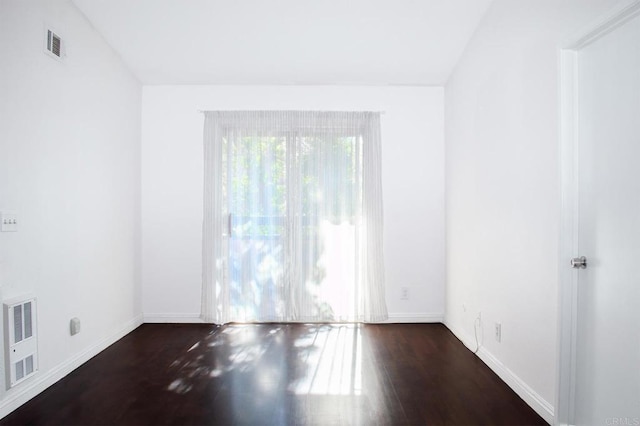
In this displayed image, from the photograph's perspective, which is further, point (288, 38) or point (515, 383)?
point (288, 38)

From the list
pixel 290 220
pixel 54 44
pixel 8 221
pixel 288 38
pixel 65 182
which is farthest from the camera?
pixel 290 220

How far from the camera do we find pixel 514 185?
2467 millimetres

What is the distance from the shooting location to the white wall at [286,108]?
3.90 metres

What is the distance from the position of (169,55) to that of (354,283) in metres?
2.79

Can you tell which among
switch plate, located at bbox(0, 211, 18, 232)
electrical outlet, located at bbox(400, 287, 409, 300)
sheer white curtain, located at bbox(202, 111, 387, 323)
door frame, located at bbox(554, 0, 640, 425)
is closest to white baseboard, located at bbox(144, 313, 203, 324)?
sheer white curtain, located at bbox(202, 111, 387, 323)

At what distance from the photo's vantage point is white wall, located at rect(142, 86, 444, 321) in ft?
12.8

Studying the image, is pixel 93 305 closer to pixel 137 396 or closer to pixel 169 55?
pixel 137 396

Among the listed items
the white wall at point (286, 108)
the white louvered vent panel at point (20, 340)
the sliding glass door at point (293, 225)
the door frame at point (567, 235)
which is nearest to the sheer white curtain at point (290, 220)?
the sliding glass door at point (293, 225)

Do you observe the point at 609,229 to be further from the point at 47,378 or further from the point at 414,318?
the point at 47,378

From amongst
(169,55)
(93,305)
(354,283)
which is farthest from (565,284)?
(169,55)

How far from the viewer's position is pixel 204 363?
9.35ft

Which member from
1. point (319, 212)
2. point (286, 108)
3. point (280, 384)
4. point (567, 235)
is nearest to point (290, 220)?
point (319, 212)

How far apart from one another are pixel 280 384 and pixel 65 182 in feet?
6.70

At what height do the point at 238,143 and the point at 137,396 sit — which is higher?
the point at 238,143
